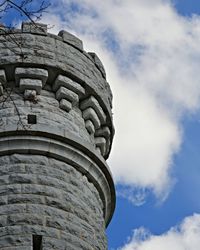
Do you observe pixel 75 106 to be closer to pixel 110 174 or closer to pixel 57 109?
pixel 57 109

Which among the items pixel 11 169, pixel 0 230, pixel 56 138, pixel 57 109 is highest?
pixel 57 109

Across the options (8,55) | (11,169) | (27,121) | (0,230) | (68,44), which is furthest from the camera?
(68,44)

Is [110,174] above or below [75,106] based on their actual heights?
below

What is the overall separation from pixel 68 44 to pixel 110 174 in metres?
2.19

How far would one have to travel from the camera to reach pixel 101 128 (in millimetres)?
11367

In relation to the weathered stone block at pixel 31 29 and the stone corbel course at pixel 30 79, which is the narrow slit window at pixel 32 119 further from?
the weathered stone block at pixel 31 29

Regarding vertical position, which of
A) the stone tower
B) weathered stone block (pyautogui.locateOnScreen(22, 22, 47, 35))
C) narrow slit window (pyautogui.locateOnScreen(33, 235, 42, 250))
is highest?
weathered stone block (pyautogui.locateOnScreen(22, 22, 47, 35))

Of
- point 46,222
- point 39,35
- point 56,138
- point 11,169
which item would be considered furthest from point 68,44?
point 46,222

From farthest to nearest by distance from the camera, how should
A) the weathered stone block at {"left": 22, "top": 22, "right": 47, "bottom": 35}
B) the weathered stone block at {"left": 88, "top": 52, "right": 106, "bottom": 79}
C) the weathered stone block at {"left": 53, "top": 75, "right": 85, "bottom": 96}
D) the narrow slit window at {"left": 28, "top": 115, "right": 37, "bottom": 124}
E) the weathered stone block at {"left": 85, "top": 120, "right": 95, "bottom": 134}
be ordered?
the weathered stone block at {"left": 88, "top": 52, "right": 106, "bottom": 79}
the weathered stone block at {"left": 22, "top": 22, "right": 47, "bottom": 35}
the weathered stone block at {"left": 85, "top": 120, "right": 95, "bottom": 134}
the weathered stone block at {"left": 53, "top": 75, "right": 85, "bottom": 96}
the narrow slit window at {"left": 28, "top": 115, "right": 37, "bottom": 124}

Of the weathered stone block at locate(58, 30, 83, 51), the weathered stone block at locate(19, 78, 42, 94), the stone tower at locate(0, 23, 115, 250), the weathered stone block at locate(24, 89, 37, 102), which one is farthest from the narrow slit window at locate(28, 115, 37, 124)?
the weathered stone block at locate(58, 30, 83, 51)

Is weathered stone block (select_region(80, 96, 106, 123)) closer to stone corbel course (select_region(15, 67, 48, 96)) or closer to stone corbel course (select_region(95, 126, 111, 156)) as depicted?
stone corbel course (select_region(95, 126, 111, 156))

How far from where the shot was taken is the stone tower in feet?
29.2

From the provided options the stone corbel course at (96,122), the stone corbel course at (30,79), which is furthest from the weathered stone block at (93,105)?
the stone corbel course at (30,79)

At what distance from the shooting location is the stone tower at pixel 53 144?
8.89 meters
